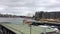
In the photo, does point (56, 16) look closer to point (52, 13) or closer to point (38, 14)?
point (52, 13)

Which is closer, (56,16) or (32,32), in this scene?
(32,32)

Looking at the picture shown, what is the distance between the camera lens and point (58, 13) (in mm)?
38469

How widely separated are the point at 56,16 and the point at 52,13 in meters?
1.98

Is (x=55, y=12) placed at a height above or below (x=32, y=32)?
below

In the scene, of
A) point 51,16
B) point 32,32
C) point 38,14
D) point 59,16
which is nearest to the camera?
point 32,32

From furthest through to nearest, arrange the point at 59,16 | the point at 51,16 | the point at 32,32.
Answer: the point at 51,16
the point at 59,16
the point at 32,32

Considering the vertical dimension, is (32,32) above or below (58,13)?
above

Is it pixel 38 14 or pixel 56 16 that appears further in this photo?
pixel 38 14

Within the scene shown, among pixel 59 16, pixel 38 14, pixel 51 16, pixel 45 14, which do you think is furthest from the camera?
pixel 38 14

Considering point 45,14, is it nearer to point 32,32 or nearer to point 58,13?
point 58,13

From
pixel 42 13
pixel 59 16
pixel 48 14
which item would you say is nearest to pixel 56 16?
pixel 59 16

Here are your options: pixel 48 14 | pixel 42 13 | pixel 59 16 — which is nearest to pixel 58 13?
pixel 59 16

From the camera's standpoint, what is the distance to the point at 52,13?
40.3 m

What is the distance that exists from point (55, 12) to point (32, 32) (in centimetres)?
3519
